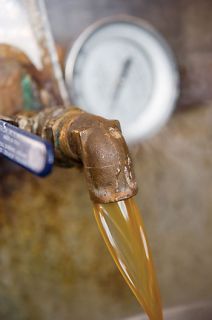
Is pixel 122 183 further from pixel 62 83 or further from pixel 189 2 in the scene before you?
pixel 189 2

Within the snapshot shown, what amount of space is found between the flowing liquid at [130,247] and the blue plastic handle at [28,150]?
0.26 m

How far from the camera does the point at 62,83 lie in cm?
170

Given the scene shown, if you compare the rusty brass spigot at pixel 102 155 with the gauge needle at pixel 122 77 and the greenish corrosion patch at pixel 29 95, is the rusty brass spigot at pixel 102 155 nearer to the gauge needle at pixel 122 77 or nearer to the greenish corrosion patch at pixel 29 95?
the greenish corrosion patch at pixel 29 95

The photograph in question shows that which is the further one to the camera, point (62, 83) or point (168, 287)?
point (168, 287)

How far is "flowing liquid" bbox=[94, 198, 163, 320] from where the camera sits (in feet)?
3.83

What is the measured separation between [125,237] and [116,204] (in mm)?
89

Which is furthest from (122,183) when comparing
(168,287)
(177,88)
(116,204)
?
(168,287)

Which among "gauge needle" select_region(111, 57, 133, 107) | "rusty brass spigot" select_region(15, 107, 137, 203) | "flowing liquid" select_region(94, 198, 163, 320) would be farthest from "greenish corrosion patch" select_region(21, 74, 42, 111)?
"flowing liquid" select_region(94, 198, 163, 320)

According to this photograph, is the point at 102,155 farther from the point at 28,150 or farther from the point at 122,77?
the point at 122,77

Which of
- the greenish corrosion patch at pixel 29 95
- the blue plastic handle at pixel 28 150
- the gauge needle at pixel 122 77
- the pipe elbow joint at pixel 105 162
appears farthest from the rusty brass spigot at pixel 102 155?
the gauge needle at pixel 122 77

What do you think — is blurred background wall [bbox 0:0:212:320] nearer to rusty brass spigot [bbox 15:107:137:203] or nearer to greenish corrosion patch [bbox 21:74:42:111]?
greenish corrosion patch [bbox 21:74:42:111]

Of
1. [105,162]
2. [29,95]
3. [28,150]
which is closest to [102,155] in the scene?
[105,162]

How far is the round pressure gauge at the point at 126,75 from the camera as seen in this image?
171cm

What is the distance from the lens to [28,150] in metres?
0.95
